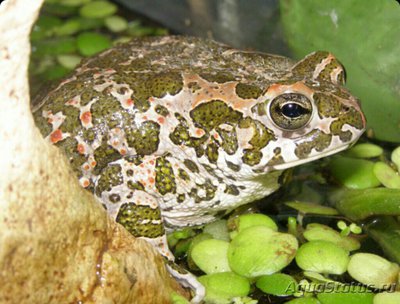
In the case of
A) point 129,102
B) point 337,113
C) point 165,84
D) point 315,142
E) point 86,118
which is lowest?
point 86,118

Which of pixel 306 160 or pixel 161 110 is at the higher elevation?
pixel 306 160

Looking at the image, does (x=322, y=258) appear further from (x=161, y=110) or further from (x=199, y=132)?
(x=161, y=110)

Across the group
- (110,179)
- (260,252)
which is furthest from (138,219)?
Result: (260,252)

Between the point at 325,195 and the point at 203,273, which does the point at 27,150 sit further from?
the point at 325,195

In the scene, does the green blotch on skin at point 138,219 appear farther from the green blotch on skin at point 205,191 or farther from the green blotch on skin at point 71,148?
the green blotch on skin at point 71,148

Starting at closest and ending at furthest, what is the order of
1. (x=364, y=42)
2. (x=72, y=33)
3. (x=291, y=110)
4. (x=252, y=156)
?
(x=291, y=110)
(x=252, y=156)
(x=364, y=42)
(x=72, y=33)

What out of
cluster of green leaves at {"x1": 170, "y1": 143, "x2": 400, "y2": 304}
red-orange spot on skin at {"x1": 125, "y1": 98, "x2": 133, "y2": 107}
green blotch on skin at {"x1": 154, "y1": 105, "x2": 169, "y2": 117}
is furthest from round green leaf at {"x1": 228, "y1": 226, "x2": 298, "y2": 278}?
red-orange spot on skin at {"x1": 125, "y1": 98, "x2": 133, "y2": 107}

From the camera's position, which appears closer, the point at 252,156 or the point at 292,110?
the point at 292,110
